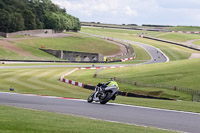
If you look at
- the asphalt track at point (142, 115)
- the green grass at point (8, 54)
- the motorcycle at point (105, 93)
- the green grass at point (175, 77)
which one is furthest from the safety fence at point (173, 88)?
the green grass at point (8, 54)

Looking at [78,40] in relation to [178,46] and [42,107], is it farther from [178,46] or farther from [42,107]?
[42,107]

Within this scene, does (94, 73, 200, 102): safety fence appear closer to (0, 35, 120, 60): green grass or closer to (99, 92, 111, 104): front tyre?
(99, 92, 111, 104): front tyre

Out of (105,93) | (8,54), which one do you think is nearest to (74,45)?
(8,54)

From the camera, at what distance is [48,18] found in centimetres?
15325

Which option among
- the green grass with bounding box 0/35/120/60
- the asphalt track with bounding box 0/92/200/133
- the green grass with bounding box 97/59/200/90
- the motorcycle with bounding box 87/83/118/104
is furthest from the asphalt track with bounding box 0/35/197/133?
the green grass with bounding box 0/35/120/60

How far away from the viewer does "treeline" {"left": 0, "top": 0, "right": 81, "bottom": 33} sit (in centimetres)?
12625

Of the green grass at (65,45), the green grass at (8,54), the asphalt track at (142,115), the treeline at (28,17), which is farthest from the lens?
the treeline at (28,17)

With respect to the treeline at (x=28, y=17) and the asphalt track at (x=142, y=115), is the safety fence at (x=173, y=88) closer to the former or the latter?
the asphalt track at (x=142, y=115)

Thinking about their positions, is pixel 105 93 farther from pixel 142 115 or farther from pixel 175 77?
pixel 175 77

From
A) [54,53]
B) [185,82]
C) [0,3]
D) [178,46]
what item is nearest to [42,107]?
[185,82]

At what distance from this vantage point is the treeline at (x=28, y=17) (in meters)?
126

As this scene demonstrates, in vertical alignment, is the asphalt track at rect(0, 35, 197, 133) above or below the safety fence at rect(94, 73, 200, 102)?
above

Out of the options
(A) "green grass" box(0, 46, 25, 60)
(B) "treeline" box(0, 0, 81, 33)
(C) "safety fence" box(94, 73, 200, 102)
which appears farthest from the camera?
(B) "treeline" box(0, 0, 81, 33)

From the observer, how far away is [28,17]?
5413 inches
